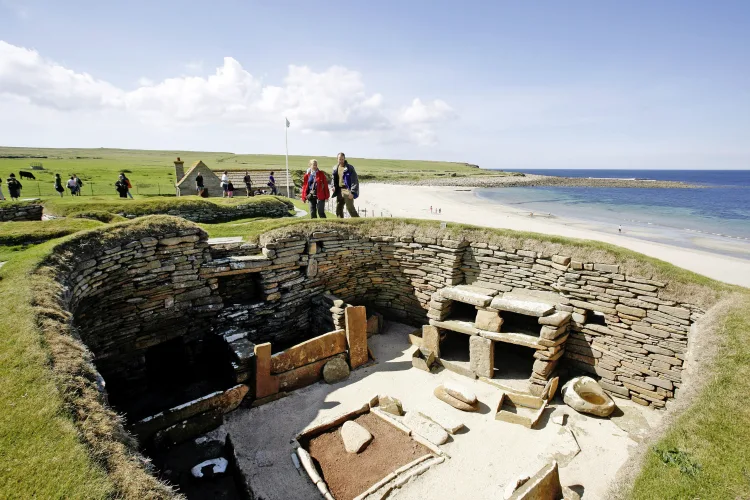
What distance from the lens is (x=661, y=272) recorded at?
8906 millimetres

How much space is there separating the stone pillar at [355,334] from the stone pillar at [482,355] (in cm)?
288

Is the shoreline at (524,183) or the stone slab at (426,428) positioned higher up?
the shoreline at (524,183)

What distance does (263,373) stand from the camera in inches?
349

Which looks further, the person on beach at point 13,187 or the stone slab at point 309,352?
the person on beach at point 13,187

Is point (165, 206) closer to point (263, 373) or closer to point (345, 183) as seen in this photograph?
point (345, 183)

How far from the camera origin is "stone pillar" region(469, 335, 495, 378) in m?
9.84

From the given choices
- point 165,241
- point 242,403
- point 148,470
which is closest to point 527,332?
point 242,403

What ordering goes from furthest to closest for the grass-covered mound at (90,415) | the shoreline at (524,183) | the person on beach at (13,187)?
the shoreline at (524,183) → the person on beach at (13,187) → the grass-covered mound at (90,415)

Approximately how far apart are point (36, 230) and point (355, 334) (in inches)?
347

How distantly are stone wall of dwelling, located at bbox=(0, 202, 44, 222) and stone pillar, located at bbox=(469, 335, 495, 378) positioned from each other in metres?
16.4

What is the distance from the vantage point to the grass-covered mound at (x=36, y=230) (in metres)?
9.61

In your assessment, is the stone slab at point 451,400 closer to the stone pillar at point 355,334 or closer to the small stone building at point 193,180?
the stone pillar at point 355,334

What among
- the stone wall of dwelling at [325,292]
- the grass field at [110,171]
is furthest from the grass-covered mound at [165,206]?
the grass field at [110,171]

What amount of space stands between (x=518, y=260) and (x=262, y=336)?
25.5ft
